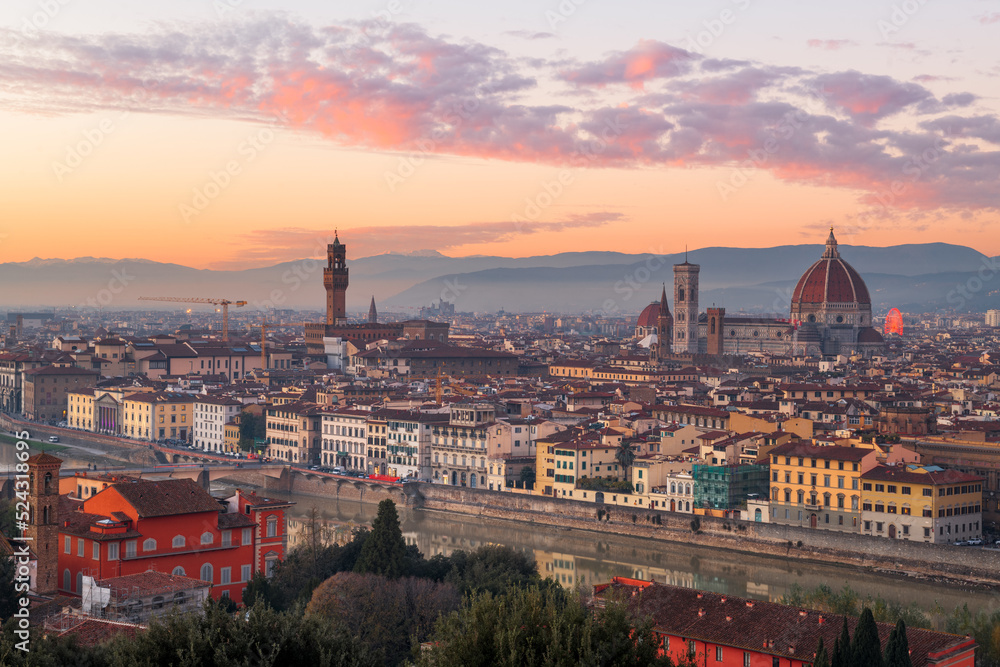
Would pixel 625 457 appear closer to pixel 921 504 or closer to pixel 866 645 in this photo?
pixel 921 504

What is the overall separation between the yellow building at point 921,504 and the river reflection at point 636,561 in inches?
48.4

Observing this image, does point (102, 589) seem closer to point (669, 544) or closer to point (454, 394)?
point (669, 544)

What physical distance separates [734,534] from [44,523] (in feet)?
48.9

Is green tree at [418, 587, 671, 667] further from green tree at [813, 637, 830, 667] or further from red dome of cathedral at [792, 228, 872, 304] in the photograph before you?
red dome of cathedral at [792, 228, 872, 304]

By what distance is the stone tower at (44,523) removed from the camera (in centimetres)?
1678

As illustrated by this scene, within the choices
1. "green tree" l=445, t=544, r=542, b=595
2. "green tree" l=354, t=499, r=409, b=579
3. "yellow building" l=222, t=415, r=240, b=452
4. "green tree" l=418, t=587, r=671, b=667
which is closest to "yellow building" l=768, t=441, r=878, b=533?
"green tree" l=445, t=544, r=542, b=595

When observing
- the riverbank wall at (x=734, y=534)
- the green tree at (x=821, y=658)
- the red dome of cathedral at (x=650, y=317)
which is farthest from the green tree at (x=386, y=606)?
the red dome of cathedral at (x=650, y=317)

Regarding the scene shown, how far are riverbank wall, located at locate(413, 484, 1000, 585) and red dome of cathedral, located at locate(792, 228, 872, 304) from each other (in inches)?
2194

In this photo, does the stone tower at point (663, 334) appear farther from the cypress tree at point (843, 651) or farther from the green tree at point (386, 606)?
the cypress tree at point (843, 651)

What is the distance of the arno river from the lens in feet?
77.6

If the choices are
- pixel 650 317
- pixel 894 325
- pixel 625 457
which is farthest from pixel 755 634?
pixel 894 325

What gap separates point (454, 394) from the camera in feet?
160

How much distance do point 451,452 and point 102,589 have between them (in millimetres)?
19858

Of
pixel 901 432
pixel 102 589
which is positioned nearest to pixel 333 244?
pixel 901 432
